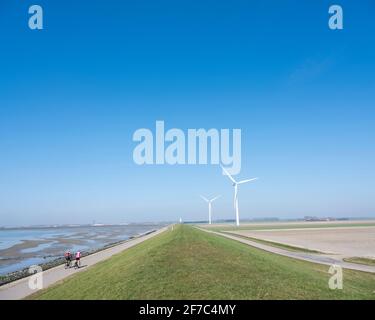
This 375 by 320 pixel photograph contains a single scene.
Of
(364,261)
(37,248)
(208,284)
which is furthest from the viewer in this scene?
(37,248)

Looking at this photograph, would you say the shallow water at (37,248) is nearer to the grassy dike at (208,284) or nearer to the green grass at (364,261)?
the grassy dike at (208,284)

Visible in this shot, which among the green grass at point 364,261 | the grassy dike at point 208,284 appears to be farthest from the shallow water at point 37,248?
the green grass at point 364,261

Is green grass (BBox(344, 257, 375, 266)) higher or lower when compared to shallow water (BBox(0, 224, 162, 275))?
higher

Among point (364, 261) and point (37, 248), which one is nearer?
point (364, 261)

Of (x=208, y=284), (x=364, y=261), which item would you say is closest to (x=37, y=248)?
(x=364, y=261)

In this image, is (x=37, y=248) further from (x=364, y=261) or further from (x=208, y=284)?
(x=208, y=284)

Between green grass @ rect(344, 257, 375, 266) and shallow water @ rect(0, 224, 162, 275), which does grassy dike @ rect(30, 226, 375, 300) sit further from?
shallow water @ rect(0, 224, 162, 275)

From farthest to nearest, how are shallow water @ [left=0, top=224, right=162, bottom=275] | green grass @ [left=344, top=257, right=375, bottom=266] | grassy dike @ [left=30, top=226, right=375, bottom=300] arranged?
shallow water @ [left=0, top=224, right=162, bottom=275] → green grass @ [left=344, top=257, right=375, bottom=266] → grassy dike @ [left=30, top=226, right=375, bottom=300]

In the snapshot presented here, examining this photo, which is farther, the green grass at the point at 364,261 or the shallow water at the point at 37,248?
the shallow water at the point at 37,248

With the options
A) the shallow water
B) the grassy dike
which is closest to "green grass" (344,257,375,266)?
the grassy dike

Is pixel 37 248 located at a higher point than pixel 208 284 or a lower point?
lower
